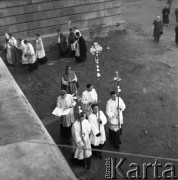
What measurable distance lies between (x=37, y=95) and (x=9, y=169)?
5967 mm

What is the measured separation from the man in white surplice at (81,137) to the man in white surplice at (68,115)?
1.17 meters

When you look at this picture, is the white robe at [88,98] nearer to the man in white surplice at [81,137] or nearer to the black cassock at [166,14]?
the man in white surplice at [81,137]

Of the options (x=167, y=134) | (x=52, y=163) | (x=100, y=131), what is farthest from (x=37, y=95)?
(x=52, y=163)

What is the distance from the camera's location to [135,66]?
14.1 m

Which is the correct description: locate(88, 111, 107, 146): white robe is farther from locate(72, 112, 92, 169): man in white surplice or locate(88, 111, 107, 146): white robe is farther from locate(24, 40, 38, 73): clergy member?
locate(24, 40, 38, 73): clergy member

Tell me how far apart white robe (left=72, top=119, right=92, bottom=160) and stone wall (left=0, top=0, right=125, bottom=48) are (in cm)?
935

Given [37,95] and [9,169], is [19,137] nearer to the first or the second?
[9,169]

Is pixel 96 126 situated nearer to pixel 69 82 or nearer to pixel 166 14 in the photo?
pixel 69 82

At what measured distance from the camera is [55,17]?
54.0 feet

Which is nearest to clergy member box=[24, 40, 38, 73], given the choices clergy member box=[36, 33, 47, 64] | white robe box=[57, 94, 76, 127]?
clergy member box=[36, 33, 47, 64]

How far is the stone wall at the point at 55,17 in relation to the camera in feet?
51.5

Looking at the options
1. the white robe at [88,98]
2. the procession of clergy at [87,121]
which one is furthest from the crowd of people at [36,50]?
the white robe at [88,98]

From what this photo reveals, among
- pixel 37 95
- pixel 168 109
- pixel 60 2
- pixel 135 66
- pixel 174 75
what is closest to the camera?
pixel 168 109

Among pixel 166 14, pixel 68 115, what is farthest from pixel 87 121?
pixel 166 14
